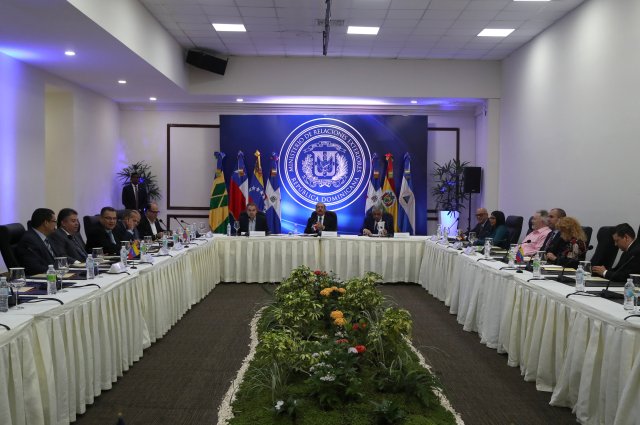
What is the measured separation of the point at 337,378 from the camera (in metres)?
2.75

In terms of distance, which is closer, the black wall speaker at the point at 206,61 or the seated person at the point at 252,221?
the seated person at the point at 252,221

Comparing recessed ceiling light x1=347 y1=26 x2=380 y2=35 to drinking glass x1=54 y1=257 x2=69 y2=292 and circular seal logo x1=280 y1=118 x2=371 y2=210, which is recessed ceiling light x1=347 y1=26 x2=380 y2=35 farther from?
drinking glass x1=54 y1=257 x2=69 y2=292

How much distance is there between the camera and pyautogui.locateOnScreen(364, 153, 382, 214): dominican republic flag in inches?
427

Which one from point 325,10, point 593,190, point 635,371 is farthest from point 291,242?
point 635,371

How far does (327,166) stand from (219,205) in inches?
89.0

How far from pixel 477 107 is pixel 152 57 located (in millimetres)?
6499

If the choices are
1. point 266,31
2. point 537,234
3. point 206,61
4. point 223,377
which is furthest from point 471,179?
point 223,377

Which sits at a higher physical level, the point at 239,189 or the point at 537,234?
the point at 239,189

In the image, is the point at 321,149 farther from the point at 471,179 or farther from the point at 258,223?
the point at 258,223

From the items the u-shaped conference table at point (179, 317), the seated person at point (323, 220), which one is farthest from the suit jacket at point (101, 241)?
the seated person at point (323, 220)

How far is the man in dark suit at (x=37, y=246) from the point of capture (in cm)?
434

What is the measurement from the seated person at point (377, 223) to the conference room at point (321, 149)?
0.85 ft

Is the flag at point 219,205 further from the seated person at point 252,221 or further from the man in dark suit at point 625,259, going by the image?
the man in dark suit at point 625,259

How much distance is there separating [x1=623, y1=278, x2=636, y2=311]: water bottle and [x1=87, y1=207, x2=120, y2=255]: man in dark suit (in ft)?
14.9
